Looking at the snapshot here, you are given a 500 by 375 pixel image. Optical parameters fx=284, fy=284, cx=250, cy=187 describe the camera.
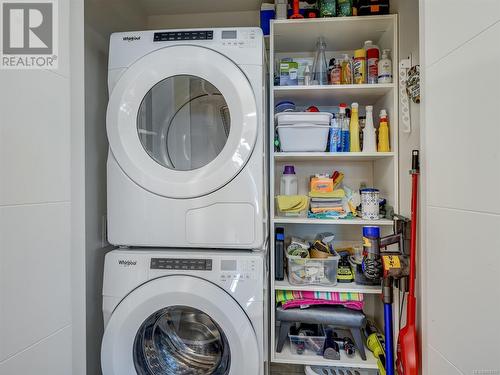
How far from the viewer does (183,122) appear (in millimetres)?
1264

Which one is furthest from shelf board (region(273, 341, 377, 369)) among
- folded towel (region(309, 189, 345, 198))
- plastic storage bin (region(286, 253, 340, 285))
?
folded towel (region(309, 189, 345, 198))

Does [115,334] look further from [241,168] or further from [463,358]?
[463,358]

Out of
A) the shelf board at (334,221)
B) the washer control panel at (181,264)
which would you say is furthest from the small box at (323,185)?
the washer control panel at (181,264)

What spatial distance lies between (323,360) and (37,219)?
136 cm

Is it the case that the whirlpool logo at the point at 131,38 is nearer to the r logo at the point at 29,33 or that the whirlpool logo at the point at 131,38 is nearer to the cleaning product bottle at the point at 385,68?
Answer: the r logo at the point at 29,33

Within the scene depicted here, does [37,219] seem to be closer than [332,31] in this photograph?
Yes

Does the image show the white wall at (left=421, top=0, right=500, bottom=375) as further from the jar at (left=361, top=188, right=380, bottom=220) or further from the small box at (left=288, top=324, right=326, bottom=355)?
the small box at (left=288, top=324, right=326, bottom=355)

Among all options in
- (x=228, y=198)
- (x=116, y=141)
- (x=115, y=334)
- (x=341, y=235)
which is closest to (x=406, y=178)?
(x=341, y=235)

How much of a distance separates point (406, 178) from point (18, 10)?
1.46m

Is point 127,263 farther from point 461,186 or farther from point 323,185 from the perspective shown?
point 461,186

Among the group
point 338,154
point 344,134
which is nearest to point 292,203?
point 338,154

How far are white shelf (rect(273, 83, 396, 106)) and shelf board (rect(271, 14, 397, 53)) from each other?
0.96 feet

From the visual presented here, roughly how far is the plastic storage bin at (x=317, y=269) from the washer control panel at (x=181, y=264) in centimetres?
48

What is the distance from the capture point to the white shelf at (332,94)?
1.39 meters
